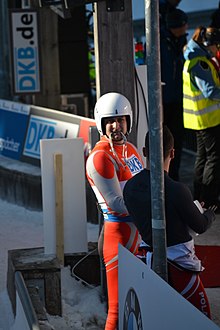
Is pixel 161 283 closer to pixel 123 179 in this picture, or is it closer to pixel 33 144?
pixel 123 179

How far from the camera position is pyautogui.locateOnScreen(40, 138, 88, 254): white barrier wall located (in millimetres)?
7844

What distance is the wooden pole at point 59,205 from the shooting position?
784 cm

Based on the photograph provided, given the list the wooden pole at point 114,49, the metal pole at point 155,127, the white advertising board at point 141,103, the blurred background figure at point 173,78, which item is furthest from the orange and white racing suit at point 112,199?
the blurred background figure at point 173,78

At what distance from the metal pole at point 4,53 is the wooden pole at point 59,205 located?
6.59 meters

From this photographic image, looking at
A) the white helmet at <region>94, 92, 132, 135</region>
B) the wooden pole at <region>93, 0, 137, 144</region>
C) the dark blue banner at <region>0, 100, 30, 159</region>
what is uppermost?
the wooden pole at <region>93, 0, 137, 144</region>

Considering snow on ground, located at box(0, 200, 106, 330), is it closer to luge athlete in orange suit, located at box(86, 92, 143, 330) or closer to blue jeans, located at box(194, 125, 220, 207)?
blue jeans, located at box(194, 125, 220, 207)

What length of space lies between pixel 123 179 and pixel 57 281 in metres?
1.52

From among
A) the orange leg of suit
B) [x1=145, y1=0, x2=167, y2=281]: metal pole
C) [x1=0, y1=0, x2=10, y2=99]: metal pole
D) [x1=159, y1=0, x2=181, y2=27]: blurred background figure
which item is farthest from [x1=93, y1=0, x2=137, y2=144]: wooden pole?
[x1=0, y1=0, x2=10, y2=99]: metal pole

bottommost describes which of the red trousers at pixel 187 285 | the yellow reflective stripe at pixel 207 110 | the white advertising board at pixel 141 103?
the red trousers at pixel 187 285

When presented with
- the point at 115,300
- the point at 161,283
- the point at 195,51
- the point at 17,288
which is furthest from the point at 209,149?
the point at 161,283

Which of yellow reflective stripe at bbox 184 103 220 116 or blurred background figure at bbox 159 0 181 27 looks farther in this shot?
blurred background figure at bbox 159 0 181 27

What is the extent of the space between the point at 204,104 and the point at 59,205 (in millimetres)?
2221

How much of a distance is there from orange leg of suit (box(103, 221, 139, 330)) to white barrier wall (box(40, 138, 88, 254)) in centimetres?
169

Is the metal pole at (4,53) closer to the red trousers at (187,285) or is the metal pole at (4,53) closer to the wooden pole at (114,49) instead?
the wooden pole at (114,49)
